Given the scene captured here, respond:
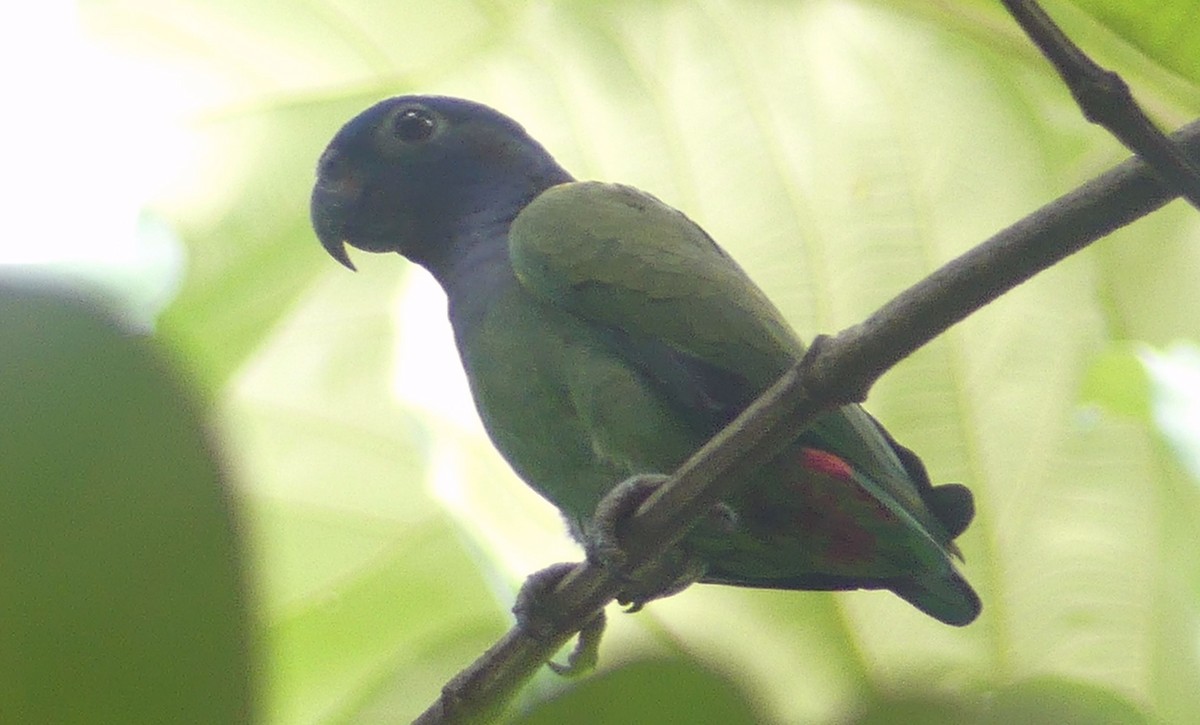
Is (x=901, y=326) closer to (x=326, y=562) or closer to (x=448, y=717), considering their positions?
(x=448, y=717)

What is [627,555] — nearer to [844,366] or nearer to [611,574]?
[611,574]

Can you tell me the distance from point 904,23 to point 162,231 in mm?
612

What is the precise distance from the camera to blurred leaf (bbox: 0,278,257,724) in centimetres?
51

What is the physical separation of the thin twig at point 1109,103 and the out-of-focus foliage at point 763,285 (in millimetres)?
237

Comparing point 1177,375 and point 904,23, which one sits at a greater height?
point 904,23

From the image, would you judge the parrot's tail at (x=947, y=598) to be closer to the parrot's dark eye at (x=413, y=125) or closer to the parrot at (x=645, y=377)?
the parrot at (x=645, y=377)

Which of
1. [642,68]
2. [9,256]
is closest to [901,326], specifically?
[642,68]

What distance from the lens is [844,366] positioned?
53 cm

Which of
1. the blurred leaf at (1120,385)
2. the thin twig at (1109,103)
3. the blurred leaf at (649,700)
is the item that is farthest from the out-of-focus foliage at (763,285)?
the thin twig at (1109,103)

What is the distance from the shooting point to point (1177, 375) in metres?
0.84

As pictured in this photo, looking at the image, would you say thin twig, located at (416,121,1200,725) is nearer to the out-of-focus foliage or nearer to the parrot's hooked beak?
the out-of-focus foliage

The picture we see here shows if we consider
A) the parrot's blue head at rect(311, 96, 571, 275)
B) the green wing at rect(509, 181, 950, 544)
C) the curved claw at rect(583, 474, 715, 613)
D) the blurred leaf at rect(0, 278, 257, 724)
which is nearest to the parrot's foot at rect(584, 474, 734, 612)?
the curved claw at rect(583, 474, 715, 613)

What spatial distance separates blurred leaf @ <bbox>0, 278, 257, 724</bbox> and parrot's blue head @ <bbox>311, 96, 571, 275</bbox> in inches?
10.0

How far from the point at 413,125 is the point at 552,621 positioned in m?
0.44
